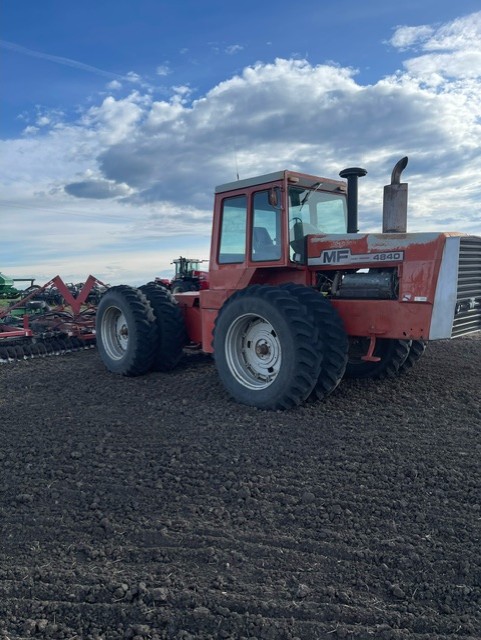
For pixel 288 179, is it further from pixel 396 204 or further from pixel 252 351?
pixel 252 351

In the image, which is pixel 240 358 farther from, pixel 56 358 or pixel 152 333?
pixel 56 358

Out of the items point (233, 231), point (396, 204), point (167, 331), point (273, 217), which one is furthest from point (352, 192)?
point (167, 331)

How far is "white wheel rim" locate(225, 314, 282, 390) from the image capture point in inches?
254

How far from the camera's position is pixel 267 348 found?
6.52 metres

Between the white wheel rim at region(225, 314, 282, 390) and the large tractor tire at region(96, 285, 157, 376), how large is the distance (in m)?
1.71

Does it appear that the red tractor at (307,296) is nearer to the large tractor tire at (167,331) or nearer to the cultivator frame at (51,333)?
the large tractor tire at (167,331)

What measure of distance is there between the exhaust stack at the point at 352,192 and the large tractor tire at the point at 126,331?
303 centimetres

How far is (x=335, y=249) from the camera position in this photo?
6582 millimetres

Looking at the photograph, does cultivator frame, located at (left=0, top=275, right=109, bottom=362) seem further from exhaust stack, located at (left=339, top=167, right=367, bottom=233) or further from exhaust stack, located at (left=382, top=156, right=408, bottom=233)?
exhaust stack, located at (left=382, top=156, right=408, bottom=233)

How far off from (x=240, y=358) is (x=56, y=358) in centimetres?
445

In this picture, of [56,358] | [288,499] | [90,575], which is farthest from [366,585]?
[56,358]

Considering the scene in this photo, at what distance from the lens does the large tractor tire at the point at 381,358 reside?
728cm

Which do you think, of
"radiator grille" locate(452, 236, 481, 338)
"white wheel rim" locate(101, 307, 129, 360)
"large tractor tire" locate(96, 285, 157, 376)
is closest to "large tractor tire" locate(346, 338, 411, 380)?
"radiator grille" locate(452, 236, 481, 338)

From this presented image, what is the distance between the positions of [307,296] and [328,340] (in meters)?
0.53
